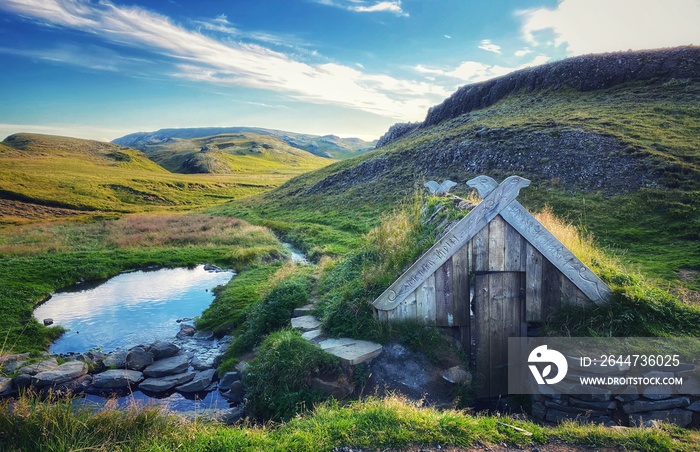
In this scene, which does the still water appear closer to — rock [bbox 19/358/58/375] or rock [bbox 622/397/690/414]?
rock [bbox 19/358/58/375]

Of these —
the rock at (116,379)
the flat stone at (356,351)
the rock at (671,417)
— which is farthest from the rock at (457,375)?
the rock at (116,379)

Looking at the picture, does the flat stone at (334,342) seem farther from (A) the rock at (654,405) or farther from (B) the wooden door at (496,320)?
(A) the rock at (654,405)

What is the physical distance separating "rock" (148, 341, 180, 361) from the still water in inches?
55.1

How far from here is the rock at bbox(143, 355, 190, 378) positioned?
11.2 meters

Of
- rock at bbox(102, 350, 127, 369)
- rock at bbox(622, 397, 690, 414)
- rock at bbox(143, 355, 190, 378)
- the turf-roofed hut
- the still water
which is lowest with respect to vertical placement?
the still water

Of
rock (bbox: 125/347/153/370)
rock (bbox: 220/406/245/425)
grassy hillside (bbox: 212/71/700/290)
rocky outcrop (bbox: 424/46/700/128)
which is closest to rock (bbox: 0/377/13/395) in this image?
rock (bbox: 125/347/153/370)

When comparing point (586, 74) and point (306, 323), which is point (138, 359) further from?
point (586, 74)

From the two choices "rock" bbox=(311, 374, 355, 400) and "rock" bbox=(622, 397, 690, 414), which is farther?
"rock" bbox=(311, 374, 355, 400)

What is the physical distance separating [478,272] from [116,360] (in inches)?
412

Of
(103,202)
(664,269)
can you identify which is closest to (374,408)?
(664,269)

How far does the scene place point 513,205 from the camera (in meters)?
8.25

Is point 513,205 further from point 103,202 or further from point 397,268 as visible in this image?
point 103,202

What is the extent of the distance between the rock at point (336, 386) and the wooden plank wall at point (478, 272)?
62.1 inches

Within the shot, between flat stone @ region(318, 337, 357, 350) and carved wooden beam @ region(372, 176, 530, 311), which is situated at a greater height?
carved wooden beam @ region(372, 176, 530, 311)
